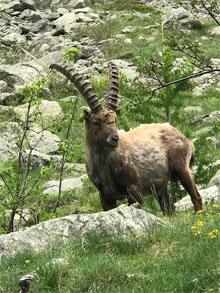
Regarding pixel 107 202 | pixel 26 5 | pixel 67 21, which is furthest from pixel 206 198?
pixel 26 5

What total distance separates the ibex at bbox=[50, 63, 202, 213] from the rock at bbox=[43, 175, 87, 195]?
3.40 meters

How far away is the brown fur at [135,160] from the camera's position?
364 inches

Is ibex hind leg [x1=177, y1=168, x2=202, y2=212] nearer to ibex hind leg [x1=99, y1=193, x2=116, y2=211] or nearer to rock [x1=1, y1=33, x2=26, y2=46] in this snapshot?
ibex hind leg [x1=99, y1=193, x2=116, y2=211]

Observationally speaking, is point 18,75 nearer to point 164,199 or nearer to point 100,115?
point 164,199

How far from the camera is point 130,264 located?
585 cm

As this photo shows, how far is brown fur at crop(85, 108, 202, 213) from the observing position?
9.26m

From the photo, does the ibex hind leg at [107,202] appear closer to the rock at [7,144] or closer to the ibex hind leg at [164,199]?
the ibex hind leg at [164,199]

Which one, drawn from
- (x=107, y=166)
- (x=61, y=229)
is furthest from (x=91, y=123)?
(x=61, y=229)

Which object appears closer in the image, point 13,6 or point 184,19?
point 184,19

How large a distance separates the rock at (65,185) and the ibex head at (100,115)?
4.10m

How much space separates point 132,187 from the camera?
30.6 feet

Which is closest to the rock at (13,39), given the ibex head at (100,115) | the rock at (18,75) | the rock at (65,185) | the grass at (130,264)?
the rock at (18,75)

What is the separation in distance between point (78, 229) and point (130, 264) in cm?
128

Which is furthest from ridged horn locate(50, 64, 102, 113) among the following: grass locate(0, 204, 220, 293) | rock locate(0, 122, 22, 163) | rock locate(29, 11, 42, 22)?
rock locate(29, 11, 42, 22)
